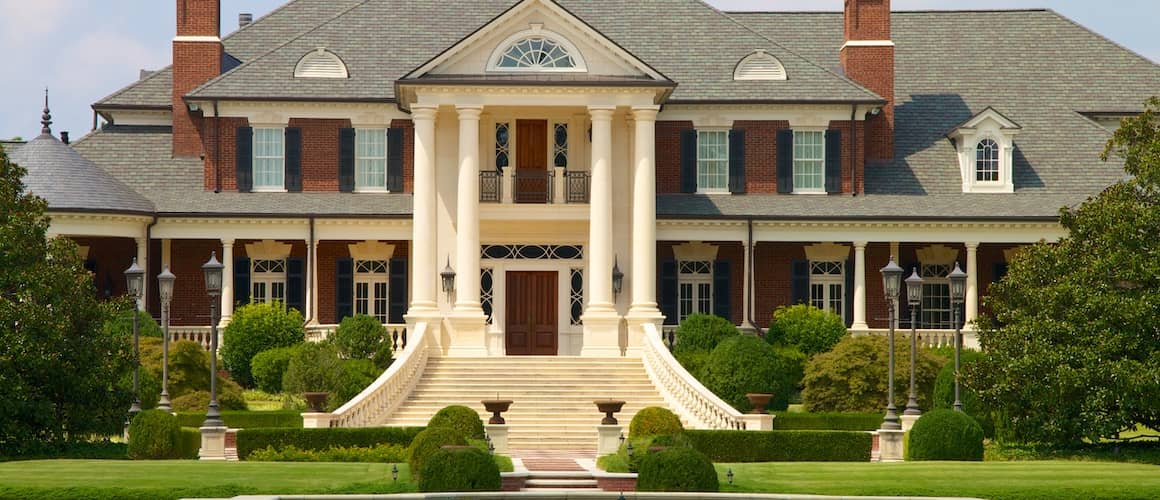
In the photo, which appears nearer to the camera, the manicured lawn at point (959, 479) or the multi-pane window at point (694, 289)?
the manicured lawn at point (959, 479)

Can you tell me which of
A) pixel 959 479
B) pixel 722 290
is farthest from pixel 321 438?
pixel 722 290

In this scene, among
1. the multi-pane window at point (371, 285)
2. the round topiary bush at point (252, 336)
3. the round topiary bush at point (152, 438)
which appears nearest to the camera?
the round topiary bush at point (152, 438)

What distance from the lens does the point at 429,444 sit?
31078 mm

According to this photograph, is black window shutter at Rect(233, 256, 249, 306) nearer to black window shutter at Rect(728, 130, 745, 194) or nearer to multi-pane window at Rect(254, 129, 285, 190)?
multi-pane window at Rect(254, 129, 285, 190)

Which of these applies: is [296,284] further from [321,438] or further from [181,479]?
[181,479]

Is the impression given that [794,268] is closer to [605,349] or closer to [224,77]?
[605,349]

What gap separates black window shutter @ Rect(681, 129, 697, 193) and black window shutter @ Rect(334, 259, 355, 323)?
9.16m

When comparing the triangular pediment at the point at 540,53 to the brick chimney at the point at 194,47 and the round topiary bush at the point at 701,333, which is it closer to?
the round topiary bush at the point at 701,333

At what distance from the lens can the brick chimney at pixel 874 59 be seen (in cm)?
5412

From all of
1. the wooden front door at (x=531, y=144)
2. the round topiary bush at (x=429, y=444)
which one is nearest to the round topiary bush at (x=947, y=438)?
the round topiary bush at (x=429, y=444)

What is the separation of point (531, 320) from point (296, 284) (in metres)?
6.48

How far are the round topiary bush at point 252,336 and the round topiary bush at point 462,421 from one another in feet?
36.0

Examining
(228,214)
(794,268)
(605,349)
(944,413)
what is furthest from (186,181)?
(944,413)

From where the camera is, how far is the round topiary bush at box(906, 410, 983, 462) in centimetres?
3541
